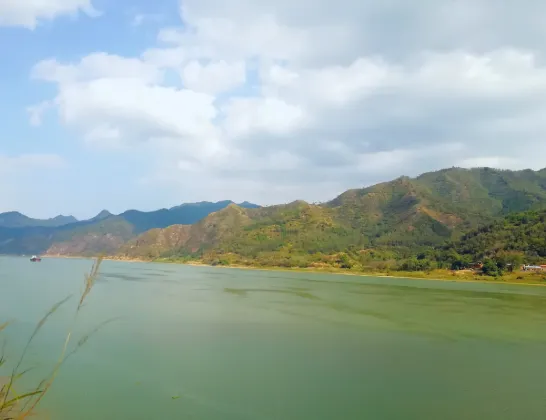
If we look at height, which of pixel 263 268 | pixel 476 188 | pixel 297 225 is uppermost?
pixel 476 188

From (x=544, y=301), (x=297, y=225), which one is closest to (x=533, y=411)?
(x=544, y=301)

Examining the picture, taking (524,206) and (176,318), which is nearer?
(176,318)

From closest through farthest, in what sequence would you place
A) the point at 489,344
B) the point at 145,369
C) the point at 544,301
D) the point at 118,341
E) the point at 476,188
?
the point at 145,369 → the point at 118,341 → the point at 489,344 → the point at 544,301 → the point at 476,188

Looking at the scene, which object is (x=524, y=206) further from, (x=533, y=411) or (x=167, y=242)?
(x=533, y=411)

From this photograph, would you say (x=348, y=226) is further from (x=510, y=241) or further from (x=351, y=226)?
(x=510, y=241)

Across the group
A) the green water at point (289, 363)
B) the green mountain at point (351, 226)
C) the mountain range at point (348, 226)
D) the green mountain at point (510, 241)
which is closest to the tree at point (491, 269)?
the green mountain at point (510, 241)

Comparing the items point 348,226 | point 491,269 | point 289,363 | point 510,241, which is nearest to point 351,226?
point 348,226
